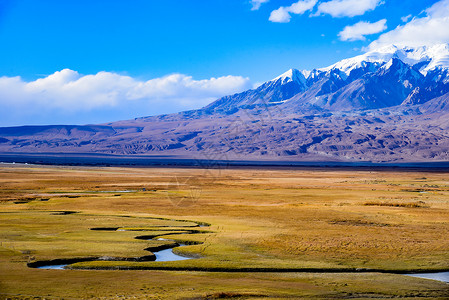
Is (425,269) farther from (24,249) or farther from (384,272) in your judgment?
(24,249)

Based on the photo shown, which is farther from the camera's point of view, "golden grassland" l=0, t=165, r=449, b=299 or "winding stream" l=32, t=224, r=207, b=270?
"winding stream" l=32, t=224, r=207, b=270

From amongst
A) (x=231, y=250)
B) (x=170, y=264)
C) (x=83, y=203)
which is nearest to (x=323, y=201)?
(x=83, y=203)

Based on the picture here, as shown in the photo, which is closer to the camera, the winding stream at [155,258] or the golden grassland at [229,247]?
the golden grassland at [229,247]

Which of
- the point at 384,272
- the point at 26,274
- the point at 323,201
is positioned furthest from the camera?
the point at 323,201

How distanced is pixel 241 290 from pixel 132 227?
2365 cm

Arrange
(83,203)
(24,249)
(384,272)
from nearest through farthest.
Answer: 1. (384,272)
2. (24,249)
3. (83,203)

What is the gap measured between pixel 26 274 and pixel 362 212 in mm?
42160

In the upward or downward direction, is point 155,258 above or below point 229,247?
above

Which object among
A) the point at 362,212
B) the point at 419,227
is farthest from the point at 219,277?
the point at 362,212

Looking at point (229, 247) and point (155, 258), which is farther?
point (229, 247)

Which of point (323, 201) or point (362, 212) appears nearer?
point (362, 212)

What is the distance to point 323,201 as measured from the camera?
73688 millimetres

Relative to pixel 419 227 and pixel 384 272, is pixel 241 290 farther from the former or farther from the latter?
pixel 419 227

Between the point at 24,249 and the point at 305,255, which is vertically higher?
the point at 24,249
